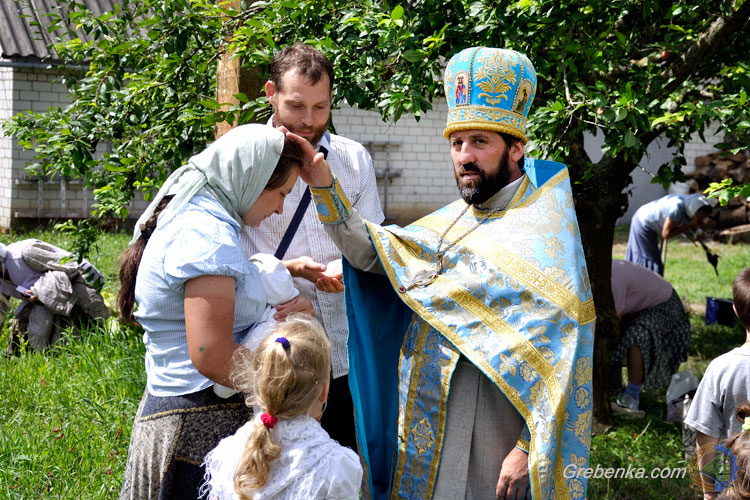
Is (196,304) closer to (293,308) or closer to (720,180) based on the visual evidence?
(293,308)

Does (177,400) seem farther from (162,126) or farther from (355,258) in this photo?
(162,126)

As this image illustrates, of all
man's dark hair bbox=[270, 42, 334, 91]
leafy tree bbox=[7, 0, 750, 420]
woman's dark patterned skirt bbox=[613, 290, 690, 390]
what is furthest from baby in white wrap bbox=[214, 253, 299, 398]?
woman's dark patterned skirt bbox=[613, 290, 690, 390]

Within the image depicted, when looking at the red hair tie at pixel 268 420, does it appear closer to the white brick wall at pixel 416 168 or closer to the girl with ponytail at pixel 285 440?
the girl with ponytail at pixel 285 440

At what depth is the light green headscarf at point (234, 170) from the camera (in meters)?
2.38

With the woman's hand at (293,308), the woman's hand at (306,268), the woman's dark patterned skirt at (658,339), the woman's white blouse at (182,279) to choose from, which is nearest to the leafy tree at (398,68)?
the woman's hand at (306,268)

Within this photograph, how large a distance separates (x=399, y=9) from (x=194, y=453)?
1921 millimetres

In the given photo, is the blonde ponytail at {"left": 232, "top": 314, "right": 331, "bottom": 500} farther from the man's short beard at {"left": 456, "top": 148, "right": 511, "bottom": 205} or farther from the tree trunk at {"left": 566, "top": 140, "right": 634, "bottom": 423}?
the tree trunk at {"left": 566, "top": 140, "right": 634, "bottom": 423}

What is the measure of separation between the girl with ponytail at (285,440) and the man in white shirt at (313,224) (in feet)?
2.43

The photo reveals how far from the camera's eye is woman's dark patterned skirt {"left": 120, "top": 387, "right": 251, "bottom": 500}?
236 cm

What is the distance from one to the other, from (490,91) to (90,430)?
2.93m

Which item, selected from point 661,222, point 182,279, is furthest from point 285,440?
point 661,222

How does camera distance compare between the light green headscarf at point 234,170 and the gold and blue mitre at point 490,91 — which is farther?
the gold and blue mitre at point 490,91

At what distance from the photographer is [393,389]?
2.94m

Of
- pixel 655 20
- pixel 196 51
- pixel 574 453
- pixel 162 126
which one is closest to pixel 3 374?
pixel 162 126
